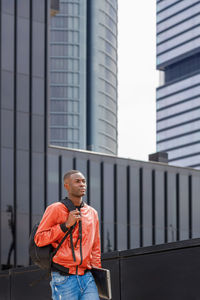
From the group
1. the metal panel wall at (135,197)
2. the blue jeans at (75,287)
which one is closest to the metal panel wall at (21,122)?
the metal panel wall at (135,197)

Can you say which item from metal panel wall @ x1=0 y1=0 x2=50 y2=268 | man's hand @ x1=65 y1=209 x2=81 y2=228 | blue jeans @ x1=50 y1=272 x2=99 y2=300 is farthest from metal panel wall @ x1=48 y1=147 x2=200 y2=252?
man's hand @ x1=65 y1=209 x2=81 y2=228

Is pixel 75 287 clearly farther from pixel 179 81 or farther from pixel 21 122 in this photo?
pixel 179 81

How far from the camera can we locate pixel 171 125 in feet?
537

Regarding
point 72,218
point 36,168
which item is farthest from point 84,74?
point 72,218

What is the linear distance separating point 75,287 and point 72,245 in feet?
0.95

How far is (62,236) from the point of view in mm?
4711

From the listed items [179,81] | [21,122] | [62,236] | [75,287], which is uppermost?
[179,81]

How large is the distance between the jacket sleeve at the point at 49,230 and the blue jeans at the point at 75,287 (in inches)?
10.5

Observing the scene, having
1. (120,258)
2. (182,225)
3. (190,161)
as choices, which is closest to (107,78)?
(190,161)

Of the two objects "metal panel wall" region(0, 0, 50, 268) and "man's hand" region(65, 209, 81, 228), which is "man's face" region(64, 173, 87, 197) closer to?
"man's hand" region(65, 209, 81, 228)

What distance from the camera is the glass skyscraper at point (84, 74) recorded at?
5037 inches

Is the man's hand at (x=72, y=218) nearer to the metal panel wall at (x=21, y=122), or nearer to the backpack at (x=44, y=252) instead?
the backpack at (x=44, y=252)

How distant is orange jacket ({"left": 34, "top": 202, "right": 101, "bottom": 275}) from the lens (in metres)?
4.71

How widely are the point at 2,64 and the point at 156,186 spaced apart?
599 inches
